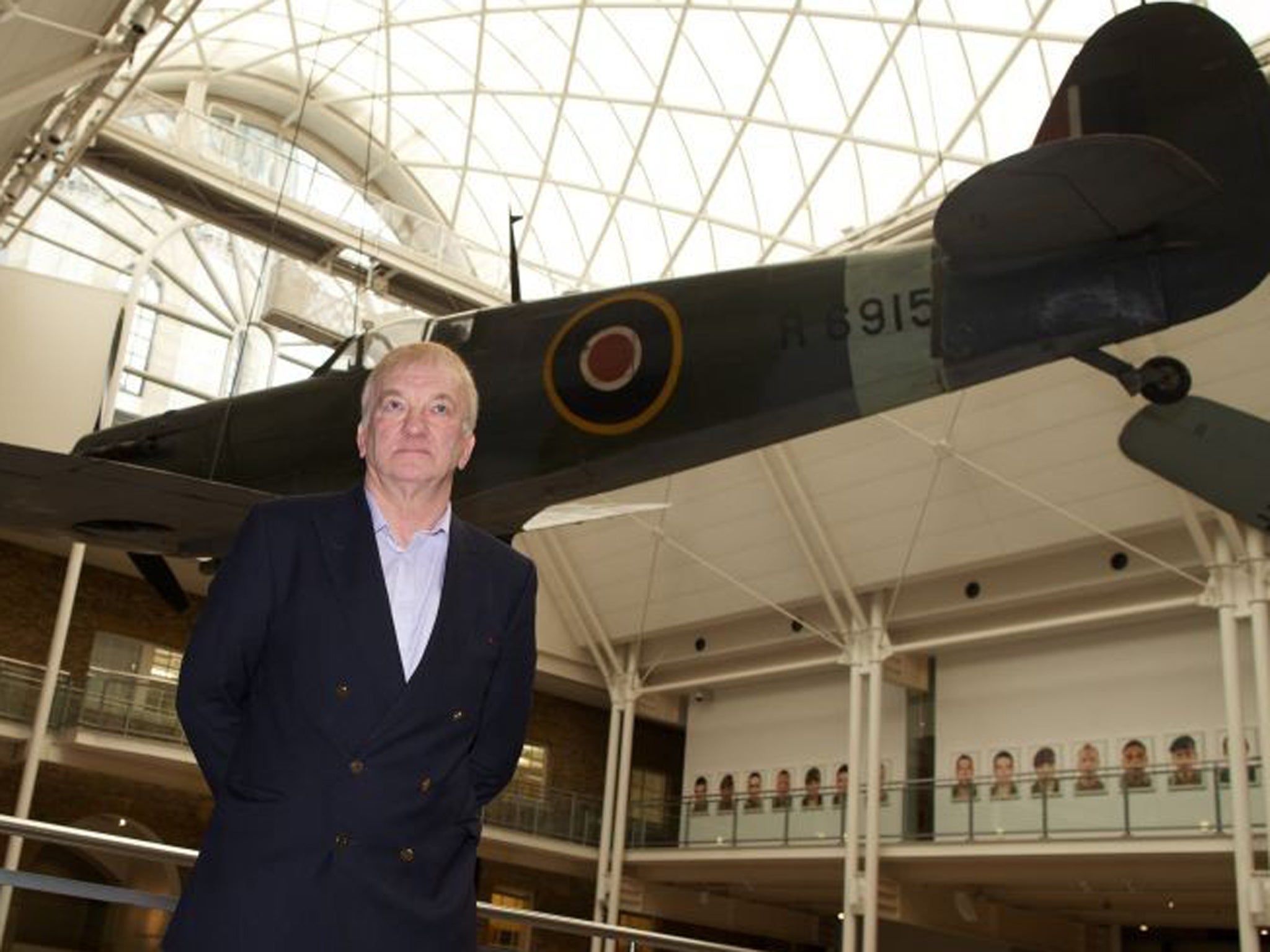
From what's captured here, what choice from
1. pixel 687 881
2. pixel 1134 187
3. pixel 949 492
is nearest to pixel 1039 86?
pixel 949 492

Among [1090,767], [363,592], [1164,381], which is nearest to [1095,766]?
[1090,767]

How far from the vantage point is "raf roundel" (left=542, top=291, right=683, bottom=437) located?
8578mm

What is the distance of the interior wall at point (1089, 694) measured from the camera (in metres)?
24.0

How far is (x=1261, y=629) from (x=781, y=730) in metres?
12.9

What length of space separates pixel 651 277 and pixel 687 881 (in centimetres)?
1406

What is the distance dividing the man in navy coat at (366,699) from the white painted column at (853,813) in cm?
2378

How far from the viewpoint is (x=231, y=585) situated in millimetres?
2598

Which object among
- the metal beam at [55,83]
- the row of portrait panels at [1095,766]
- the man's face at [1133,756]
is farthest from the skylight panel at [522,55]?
the metal beam at [55,83]

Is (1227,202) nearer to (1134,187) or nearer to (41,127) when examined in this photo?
(1134,187)

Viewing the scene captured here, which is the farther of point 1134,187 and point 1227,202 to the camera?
point 1227,202

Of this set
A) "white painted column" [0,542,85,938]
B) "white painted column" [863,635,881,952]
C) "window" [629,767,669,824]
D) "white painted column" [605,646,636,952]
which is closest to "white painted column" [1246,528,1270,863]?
"white painted column" [863,635,881,952]

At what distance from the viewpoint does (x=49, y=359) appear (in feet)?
76.2

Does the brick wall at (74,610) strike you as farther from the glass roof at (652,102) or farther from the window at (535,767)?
the glass roof at (652,102)

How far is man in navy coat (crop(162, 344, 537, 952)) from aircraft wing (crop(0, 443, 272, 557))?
5524 mm
